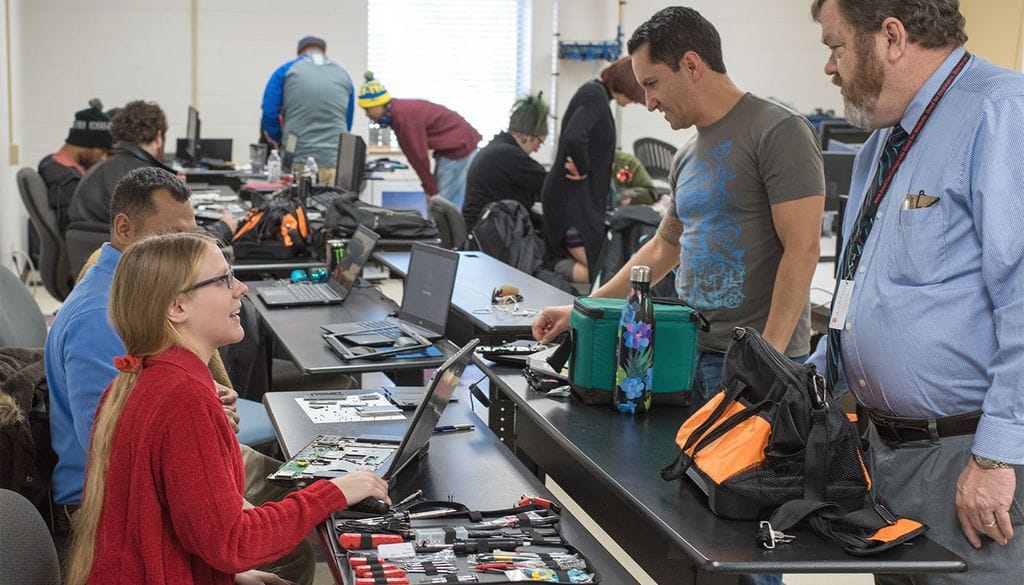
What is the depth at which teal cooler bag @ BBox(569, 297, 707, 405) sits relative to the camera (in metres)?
2.27

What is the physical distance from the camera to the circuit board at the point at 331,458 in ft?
6.91

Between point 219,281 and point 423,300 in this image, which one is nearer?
point 219,281

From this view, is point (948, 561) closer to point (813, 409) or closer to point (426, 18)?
point (813, 409)

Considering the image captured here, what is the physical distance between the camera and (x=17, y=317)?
3223 millimetres

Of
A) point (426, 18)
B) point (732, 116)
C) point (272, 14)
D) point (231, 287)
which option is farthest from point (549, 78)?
point (231, 287)

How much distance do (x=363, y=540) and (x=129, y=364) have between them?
0.50 m

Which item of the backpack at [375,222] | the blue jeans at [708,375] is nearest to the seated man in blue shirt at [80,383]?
the blue jeans at [708,375]

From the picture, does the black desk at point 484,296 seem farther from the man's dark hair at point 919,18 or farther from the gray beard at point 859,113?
the man's dark hair at point 919,18

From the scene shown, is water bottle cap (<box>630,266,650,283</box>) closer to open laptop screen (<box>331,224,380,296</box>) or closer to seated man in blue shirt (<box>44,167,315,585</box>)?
seated man in blue shirt (<box>44,167,315,585</box>)

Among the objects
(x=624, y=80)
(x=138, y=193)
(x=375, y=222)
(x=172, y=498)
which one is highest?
(x=624, y=80)

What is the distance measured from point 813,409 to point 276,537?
91 centimetres

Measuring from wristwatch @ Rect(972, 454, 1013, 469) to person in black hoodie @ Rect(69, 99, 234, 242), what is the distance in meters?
4.44

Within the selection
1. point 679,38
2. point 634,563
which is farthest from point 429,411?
point 634,563

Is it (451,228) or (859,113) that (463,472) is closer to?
(859,113)
